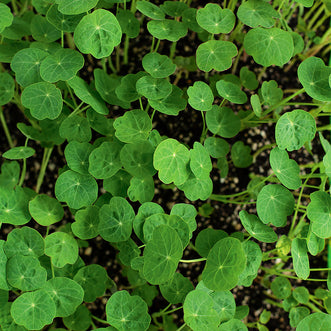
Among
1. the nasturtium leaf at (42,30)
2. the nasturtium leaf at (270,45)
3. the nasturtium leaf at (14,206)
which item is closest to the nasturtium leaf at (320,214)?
the nasturtium leaf at (270,45)

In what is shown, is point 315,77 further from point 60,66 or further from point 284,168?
point 60,66

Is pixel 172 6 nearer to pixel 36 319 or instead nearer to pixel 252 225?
pixel 252 225

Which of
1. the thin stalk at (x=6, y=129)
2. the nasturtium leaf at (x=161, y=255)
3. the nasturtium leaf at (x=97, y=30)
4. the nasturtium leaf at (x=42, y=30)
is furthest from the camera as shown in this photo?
the thin stalk at (x=6, y=129)

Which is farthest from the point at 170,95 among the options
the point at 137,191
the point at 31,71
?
the point at 31,71

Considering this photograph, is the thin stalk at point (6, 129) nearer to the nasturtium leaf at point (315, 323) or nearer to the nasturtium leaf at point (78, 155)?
the nasturtium leaf at point (78, 155)

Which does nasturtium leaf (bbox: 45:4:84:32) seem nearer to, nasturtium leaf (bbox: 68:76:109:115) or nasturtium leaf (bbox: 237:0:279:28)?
nasturtium leaf (bbox: 68:76:109:115)

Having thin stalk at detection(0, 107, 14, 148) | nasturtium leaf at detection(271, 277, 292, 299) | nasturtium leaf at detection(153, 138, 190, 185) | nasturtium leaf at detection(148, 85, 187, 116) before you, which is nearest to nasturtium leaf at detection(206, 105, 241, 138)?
nasturtium leaf at detection(148, 85, 187, 116)
